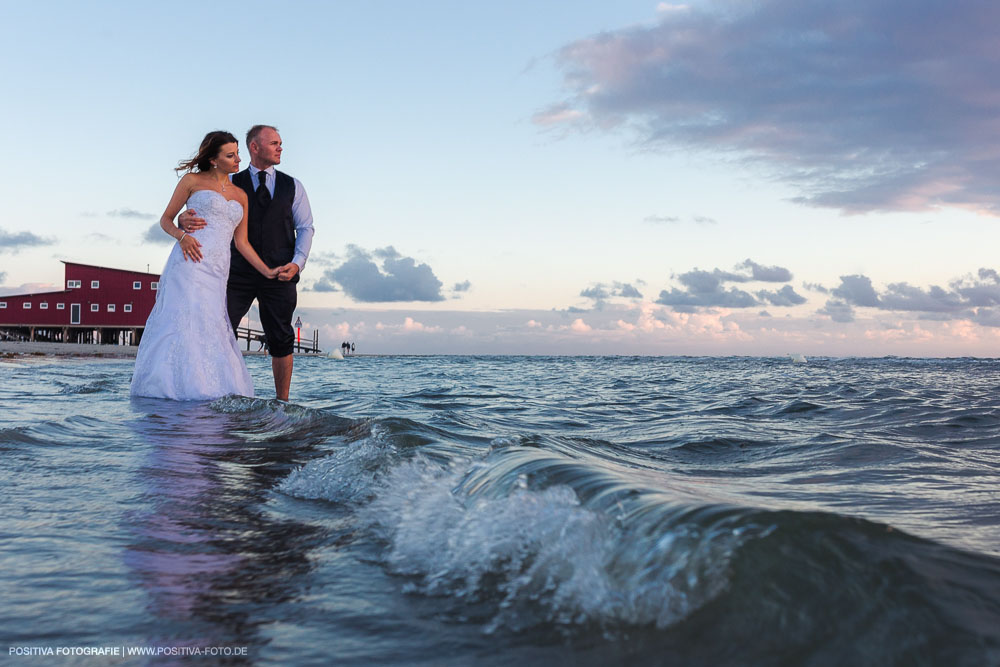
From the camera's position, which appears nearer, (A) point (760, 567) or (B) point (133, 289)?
(A) point (760, 567)

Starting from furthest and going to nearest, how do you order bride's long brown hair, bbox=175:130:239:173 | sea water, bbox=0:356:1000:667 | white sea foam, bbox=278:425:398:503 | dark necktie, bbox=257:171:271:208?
dark necktie, bbox=257:171:271:208, bride's long brown hair, bbox=175:130:239:173, white sea foam, bbox=278:425:398:503, sea water, bbox=0:356:1000:667

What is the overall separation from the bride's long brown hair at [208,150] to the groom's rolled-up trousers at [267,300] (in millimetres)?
1092

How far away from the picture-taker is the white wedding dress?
6.41 meters

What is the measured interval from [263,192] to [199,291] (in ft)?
3.76

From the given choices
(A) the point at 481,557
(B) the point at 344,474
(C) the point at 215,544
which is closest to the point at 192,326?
(B) the point at 344,474

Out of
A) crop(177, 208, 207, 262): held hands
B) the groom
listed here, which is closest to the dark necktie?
the groom

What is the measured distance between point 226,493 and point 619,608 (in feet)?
6.27

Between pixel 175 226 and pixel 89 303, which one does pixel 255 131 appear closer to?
pixel 175 226

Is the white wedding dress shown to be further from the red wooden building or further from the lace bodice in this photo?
the red wooden building

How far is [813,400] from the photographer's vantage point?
8.19 metres

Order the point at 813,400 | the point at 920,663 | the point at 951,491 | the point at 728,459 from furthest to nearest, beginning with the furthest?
1. the point at 813,400
2. the point at 728,459
3. the point at 951,491
4. the point at 920,663

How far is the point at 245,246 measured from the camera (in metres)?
6.57

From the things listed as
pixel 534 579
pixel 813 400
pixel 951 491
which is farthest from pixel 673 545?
pixel 813 400

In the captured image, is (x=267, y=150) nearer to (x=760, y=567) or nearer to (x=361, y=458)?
(x=361, y=458)
